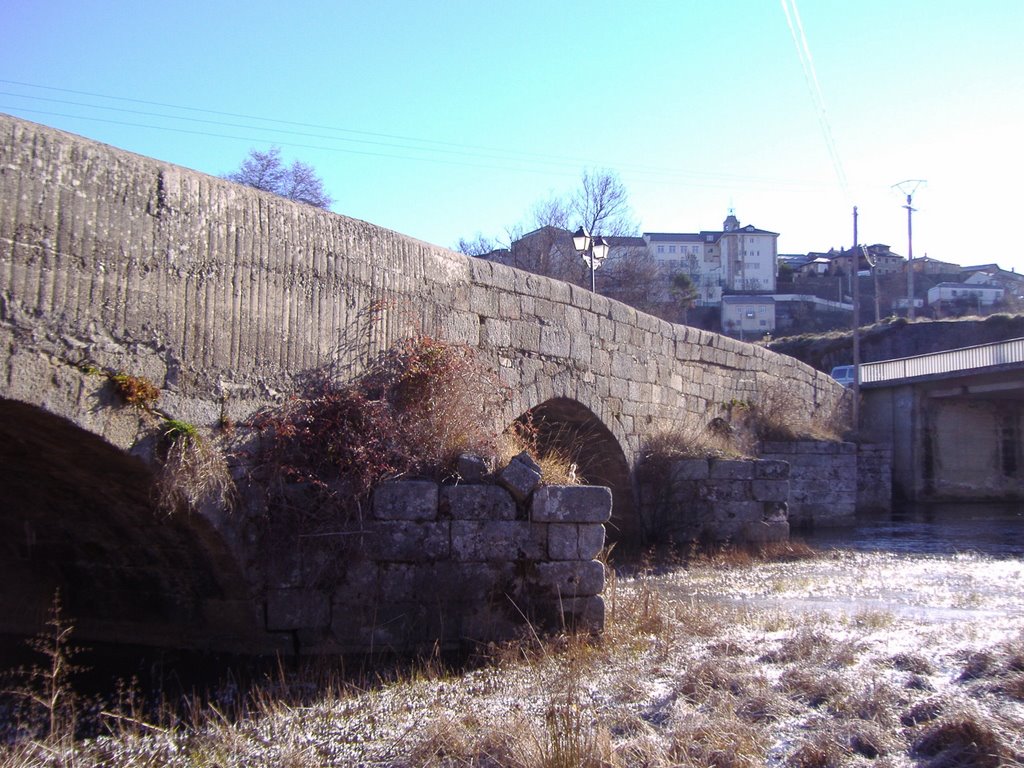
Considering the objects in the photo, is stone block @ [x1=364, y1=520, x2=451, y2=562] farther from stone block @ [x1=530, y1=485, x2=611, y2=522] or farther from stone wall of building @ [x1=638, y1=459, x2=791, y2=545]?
stone wall of building @ [x1=638, y1=459, x2=791, y2=545]

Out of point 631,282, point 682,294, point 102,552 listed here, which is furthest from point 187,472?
point 682,294

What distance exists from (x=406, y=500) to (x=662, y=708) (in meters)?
2.16

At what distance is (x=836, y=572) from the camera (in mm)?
10109

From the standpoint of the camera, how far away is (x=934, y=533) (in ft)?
Answer: 49.5

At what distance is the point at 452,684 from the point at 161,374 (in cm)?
236

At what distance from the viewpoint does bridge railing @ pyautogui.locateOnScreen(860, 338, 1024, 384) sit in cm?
2161

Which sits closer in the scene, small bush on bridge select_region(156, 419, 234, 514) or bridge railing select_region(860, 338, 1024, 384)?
small bush on bridge select_region(156, 419, 234, 514)

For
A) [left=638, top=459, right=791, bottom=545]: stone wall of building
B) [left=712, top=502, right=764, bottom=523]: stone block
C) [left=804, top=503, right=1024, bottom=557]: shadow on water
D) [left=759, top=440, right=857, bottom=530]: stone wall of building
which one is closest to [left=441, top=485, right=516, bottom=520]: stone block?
[left=638, top=459, right=791, bottom=545]: stone wall of building

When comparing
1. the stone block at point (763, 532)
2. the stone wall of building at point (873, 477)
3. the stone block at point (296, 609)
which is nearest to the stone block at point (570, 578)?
the stone block at point (296, 609)

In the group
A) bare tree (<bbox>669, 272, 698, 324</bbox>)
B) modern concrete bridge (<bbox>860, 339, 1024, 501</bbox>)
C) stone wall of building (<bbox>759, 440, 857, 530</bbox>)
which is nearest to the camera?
stone wall of building (<bbox>759, 440, 857, 530</bbox>)

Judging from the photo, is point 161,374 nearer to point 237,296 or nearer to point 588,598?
point 237,296

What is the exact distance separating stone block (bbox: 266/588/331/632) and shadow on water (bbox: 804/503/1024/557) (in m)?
8.78

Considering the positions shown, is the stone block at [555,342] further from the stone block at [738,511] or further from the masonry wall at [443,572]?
the stone block at [738,511]

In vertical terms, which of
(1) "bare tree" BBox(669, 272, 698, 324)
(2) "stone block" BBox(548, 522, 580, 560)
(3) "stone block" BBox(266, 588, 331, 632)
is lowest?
(3) "stone block" BBox(266, 588, 331, 632)
